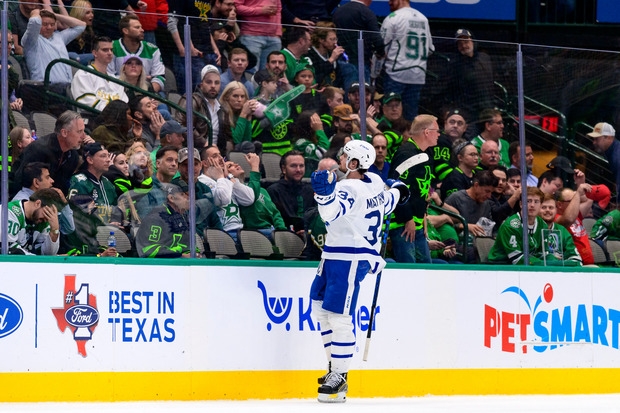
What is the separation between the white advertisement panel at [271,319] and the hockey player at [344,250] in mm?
392

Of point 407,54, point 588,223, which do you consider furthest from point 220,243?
point 588,223

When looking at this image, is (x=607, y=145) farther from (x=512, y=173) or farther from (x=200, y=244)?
(x=200, y=244)

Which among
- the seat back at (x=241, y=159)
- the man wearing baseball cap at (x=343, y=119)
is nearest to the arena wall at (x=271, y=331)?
the seat back at (x=241, y=159)

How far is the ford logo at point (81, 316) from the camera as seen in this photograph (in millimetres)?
8438

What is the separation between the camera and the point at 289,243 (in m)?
9.29

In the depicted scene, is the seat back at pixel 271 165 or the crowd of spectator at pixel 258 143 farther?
the seat back at pixel 271 165

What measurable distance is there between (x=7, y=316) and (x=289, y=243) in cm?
210

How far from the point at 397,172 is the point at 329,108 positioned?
69 centimetres

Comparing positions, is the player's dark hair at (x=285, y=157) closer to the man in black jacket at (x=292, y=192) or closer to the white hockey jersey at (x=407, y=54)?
the man in black jacket at (x=292, y=192)

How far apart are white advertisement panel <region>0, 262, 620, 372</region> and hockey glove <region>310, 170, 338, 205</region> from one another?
79 centimetres

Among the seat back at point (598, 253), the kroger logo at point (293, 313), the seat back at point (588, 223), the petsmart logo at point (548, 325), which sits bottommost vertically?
the petsmart logo at point (548, 325)

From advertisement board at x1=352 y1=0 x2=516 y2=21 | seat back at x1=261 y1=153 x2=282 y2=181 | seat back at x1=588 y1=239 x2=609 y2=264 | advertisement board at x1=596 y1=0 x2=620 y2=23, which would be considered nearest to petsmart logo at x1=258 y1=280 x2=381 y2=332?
seat back at x1=261 y1=153 x2=282 y2=181

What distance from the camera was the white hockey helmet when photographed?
29.5ft

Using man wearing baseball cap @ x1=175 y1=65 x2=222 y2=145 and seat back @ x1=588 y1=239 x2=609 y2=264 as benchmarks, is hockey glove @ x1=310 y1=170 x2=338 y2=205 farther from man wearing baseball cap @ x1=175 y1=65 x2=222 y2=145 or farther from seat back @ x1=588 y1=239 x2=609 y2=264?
seat back @ x1=588 y1=239 x2=609 y2=264
